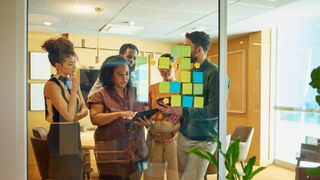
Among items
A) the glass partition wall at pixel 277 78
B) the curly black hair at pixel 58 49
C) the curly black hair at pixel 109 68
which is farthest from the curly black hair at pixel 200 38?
the glass partition wall at pixel 277 78

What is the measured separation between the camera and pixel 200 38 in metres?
2.63

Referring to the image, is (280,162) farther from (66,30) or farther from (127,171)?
(66,30)

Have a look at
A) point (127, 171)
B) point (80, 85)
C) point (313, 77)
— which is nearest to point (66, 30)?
point (80, 85)

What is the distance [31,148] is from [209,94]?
1.49m

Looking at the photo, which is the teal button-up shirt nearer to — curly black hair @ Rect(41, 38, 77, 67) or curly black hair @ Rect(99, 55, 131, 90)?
curly black hair @ Rect(99, 55, 131, 90)

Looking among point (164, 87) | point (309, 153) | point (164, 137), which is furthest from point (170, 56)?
point (309, 153)

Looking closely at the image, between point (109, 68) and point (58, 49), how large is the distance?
418 mm

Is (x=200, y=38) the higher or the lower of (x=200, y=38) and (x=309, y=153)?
the higher

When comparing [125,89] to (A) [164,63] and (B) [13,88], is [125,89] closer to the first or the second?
(A) [164,63]

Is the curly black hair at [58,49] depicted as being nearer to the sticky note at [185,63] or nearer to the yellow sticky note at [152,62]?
the yellow sticky note at [152,62]

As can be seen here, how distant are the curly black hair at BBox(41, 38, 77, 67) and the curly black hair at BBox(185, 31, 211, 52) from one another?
1.01 meters

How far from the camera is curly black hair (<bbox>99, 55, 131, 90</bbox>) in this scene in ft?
7.79

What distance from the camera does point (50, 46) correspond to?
2.23 m

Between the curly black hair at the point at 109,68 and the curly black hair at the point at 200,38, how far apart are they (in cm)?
64
